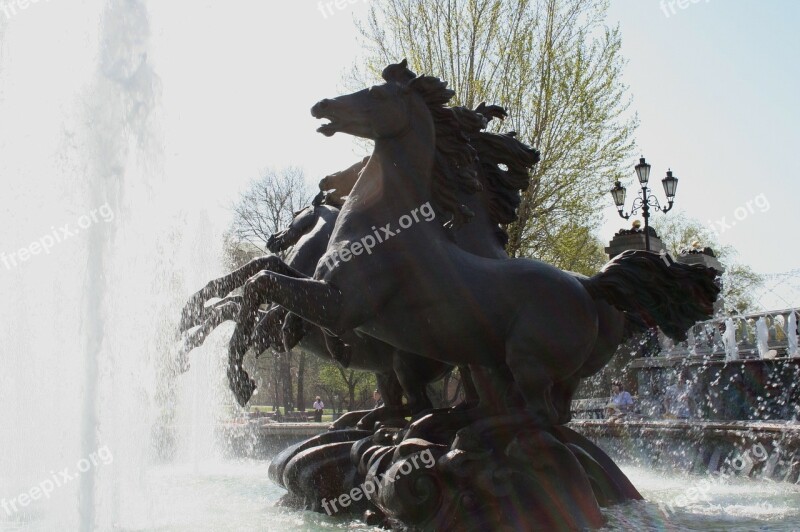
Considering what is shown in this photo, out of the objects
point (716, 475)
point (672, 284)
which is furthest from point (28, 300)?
point (716, 475)

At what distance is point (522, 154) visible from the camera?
6121 mm

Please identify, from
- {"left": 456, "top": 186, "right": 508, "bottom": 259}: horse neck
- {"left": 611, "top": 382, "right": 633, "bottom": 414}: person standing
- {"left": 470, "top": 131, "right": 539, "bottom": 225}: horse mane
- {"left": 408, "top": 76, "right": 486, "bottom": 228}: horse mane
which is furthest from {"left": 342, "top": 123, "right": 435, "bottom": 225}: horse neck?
{"left": 611, "top": 382, "right": 633, "bottom": 414}: person standing

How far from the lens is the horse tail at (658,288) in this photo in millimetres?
5051

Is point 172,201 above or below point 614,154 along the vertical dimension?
below

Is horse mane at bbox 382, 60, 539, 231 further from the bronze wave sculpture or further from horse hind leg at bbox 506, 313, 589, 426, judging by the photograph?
horse hind leg at bbox 506, 313, 589, 426

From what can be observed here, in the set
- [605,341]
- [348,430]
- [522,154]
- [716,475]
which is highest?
[522,154]

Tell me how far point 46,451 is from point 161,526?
156 cm

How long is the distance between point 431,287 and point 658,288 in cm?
153

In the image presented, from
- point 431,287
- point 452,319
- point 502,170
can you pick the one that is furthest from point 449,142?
point 452,319

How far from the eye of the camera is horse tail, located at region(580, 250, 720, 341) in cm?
505

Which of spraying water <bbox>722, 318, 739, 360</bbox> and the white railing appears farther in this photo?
spraying water <bbox>722, 318, 739, 360</bbox>

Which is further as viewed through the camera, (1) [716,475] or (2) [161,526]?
(1) [716,475]

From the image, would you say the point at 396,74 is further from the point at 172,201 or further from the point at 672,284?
the point at 172,201

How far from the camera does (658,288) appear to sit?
5.08 metres
